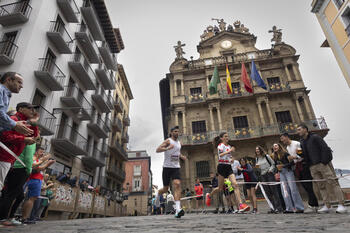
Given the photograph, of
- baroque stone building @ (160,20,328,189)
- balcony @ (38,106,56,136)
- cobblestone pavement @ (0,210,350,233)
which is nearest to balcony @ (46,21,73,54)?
balcony @ (38,106,56,136)

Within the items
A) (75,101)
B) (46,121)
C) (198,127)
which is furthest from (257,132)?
(46,121)

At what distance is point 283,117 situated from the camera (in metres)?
19.7

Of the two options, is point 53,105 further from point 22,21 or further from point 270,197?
point 270,197

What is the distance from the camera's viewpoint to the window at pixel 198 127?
66.6ft

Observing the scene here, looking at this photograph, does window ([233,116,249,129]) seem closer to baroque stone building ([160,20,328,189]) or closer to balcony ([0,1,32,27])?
baroque stone building ([160,20,328,189])

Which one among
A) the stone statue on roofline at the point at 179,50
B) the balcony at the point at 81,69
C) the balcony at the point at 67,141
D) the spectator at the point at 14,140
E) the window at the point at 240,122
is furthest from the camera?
the stone statue on roofline at the point at 179,50

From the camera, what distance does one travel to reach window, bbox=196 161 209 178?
1836 centimetres

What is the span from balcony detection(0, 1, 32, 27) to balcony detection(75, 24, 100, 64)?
13.3 ft

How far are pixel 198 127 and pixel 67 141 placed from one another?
1156cm

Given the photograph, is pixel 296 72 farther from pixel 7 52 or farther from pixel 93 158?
pixel 7 52

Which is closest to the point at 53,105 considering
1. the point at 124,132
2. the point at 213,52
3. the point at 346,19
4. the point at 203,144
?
the point at 203,144

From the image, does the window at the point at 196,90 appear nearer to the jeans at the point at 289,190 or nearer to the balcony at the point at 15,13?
the balcony at the point at 15,13

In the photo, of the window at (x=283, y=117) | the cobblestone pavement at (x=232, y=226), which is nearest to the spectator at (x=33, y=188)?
the cobblestone pavement at (x=232, y=226)

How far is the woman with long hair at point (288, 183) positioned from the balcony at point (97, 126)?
15962 mm
